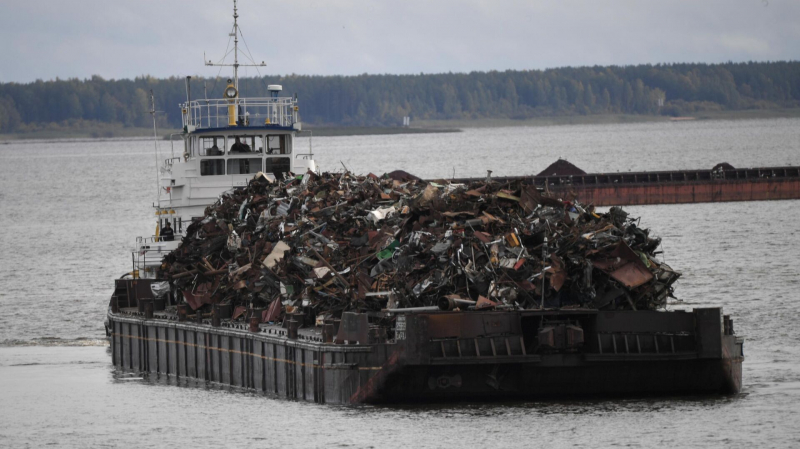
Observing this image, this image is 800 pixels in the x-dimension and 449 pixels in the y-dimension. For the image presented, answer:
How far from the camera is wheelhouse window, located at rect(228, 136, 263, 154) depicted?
1612 inches

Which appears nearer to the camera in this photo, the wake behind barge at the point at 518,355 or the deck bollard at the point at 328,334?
the wake behind barge at the point at 518,355

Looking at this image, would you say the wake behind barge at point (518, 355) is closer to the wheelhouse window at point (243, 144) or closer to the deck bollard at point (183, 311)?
the deck bollard at point (183, 311)

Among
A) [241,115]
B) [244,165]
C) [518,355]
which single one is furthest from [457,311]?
[241,115]

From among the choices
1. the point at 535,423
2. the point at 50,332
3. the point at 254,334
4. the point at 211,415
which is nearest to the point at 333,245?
the point at 254,334

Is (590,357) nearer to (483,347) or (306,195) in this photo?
(483,347)

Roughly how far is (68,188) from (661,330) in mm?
123118

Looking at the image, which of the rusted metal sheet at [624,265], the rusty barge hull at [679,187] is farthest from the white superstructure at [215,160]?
the rusty barge hull at [679,187]

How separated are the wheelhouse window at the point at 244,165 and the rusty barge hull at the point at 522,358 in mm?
14190

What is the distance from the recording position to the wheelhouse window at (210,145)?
4059cm

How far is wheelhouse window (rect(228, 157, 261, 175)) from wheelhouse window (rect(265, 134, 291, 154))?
1.72ft

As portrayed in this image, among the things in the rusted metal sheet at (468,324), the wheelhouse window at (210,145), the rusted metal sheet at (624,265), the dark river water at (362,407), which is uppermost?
the wheelhouse window at (210,145)

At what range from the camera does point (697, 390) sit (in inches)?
1062

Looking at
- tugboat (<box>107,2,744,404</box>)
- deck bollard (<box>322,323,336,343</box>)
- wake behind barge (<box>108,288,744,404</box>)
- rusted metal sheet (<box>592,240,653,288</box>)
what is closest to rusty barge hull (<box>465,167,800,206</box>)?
tugboat (<box>107,2,744,404</box>)

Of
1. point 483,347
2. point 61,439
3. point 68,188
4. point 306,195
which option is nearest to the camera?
point 483,347
